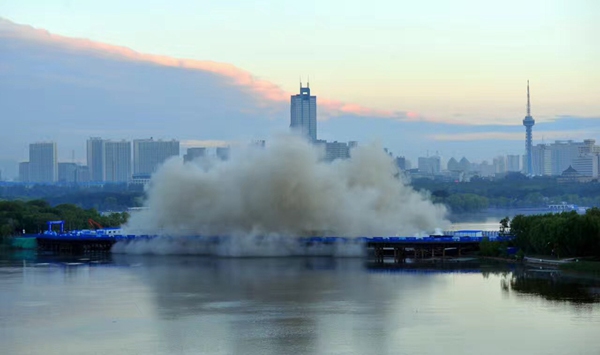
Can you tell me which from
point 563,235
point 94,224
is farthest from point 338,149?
point 563,235

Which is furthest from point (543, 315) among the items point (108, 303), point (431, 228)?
point (431, 228)

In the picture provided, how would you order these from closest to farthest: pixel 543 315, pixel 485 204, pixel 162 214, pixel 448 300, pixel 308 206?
pixel 543 315
pixel 448 300
pixel 308 206
pixel 162 214
pixel 485 204

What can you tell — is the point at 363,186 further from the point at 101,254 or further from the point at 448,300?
the point at 448,300

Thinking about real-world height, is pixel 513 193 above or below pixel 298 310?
above

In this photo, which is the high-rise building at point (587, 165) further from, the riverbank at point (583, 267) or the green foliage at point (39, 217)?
the riverbank at point (583, 267)

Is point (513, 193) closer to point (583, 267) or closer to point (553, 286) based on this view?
point (583, 267)

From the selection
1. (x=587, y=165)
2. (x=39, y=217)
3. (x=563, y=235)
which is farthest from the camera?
(x=587, y=165)

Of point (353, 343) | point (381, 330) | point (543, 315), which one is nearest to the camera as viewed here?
point (353, 343)
